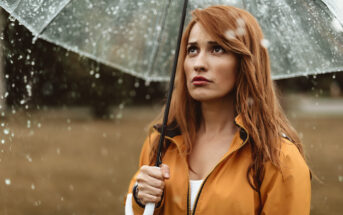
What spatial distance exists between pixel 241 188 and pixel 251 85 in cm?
63

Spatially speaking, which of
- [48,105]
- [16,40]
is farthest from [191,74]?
[48,105]

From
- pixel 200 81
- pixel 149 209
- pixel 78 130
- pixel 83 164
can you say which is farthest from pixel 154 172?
pixel 78 130

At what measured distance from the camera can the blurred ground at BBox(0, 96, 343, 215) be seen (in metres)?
7.49

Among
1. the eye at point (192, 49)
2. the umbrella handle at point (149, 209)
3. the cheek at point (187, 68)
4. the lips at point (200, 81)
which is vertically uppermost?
the eye at point (192, 49)

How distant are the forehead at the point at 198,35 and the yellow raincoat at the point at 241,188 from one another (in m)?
0.51

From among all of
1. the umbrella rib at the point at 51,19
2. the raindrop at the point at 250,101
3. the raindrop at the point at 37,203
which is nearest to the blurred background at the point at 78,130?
the raindrop at the point at 37,203

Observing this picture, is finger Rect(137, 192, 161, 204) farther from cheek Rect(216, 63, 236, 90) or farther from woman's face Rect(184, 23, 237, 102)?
cheek Rect(216, 63, 236, 90)

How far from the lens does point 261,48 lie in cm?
256

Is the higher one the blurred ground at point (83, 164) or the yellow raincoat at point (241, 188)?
the yellow raincoat at point (241, 188)

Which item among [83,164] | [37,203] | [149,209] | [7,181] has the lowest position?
[83,164]

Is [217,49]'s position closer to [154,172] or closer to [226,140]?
[226,140]

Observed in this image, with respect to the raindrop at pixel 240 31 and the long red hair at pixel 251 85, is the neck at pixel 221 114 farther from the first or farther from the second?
the raindrop at pixel 240 31

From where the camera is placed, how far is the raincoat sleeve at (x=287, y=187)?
2.13 metres

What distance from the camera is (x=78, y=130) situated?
19312mm
